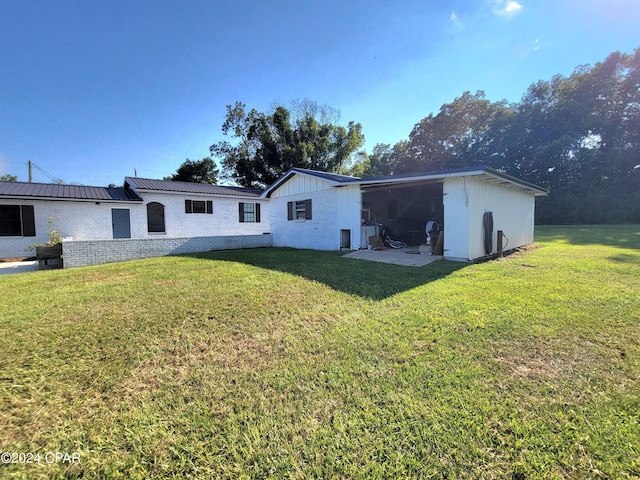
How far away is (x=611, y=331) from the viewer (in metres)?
3.34

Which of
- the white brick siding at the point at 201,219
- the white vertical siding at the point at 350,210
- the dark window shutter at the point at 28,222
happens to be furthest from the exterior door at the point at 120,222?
the white vertical siding at the point at 350,210

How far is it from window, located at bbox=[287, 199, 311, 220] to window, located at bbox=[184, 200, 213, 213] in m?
5.66

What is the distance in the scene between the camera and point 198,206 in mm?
15773

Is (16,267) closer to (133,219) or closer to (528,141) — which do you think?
(133,219)

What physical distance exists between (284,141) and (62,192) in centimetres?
1642

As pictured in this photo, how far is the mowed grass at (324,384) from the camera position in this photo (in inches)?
67.5

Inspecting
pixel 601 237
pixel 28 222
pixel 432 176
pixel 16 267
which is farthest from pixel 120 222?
pixel 601 237

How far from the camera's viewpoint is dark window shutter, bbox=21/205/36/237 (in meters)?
11.3

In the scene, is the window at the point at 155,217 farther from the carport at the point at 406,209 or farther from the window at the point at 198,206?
the carport at the point at 406,209

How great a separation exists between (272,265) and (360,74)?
10885 millimetres

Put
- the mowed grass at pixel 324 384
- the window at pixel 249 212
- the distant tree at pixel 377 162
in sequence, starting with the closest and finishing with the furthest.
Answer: the mowed grass at pixel 324 384 → the window at pixel 249 212 → the distant tree at pixel 377 162

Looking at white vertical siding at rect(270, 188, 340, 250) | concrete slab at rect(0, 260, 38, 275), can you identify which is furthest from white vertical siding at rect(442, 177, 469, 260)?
concrete slab at rect(0, 260, 38, 275)

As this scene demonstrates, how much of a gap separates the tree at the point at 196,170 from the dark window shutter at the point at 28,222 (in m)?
15.6

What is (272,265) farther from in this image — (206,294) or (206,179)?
(206,179)
